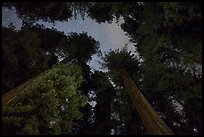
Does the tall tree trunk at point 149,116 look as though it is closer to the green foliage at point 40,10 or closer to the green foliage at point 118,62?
the green foliage at point 118,62

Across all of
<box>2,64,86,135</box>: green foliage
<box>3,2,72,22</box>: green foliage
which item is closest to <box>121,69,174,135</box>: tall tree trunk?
<box>2,64,86,135</box>: green foliage

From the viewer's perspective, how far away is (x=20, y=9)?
16.6 m

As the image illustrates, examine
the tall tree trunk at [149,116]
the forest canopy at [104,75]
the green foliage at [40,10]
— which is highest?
the green foliage at [40,10]

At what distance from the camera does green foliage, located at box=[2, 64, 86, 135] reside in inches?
395

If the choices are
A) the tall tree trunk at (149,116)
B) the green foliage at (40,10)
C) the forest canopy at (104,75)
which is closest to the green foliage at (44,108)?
the forest canopy at (104,75)

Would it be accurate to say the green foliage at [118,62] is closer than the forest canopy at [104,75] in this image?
No

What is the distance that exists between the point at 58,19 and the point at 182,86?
9689mm

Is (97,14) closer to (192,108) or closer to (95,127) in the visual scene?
(95,127)

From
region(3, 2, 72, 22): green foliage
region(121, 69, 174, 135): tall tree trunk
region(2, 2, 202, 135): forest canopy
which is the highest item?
region(3, 2, 72, 22): green foliage

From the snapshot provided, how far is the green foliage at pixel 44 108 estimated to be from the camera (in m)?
10.0

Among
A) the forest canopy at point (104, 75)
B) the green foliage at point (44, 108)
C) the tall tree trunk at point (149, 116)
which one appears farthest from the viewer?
the forest canopy at point (104, 75)

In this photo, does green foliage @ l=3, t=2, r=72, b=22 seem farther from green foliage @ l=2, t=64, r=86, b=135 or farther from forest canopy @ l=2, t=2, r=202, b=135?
green foliage @ l=2, t=64, r=86, b=135

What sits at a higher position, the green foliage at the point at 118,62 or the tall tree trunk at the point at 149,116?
the green foliage at the point at 118,62

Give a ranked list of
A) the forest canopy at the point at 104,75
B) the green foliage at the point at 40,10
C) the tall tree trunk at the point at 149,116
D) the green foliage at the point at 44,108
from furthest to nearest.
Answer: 1. the green foliage at the point at 40,10
2. the forest canopy at the point at 104,75
3. the green foliage at the point at 44,108
4. the tall tree trunk at the point at 149,116
